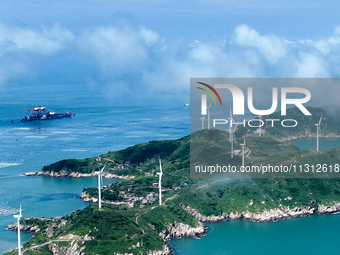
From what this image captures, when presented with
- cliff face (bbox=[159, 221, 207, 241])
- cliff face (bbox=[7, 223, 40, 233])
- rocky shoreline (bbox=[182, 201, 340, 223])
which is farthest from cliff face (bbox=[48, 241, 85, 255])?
rocky shoreline (bbox=[182, 201, 340, 223])

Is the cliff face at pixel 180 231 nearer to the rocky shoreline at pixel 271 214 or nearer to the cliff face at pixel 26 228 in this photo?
the rocky shoreline at pixel 271 214

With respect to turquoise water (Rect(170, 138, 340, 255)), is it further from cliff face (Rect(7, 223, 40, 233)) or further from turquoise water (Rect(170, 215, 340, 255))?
cliff face (Rect(7, 223, 40, 233))

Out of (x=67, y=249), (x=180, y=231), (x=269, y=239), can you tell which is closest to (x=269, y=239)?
(x=269, y=239)

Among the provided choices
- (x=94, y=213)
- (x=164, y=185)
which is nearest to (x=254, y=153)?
(x=164, y=185)

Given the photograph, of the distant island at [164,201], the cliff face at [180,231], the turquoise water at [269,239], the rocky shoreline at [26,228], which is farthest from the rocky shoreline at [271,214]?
the rocky shoreline at [26,228]

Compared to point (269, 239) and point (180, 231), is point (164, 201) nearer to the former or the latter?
point (180, 231)
